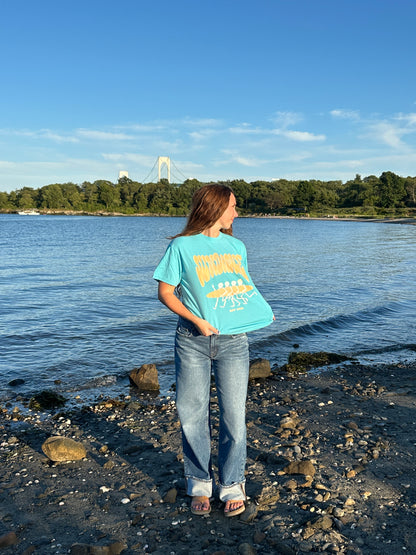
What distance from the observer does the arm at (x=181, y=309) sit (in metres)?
3.73

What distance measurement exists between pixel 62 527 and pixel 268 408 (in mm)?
3850

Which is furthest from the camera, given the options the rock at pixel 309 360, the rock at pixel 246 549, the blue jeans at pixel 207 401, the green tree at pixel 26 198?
the green tree at pixel 26 198

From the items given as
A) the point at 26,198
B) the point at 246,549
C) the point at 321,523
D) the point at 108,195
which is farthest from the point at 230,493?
the point at 26,198

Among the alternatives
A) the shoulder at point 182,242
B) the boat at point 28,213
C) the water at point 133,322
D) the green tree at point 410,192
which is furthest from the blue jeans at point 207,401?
the boat at point 28,213

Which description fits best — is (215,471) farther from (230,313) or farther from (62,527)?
(230,313)

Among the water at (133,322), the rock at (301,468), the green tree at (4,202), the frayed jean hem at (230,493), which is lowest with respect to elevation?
the water at (133,322)

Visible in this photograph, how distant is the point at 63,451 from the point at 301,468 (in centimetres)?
272

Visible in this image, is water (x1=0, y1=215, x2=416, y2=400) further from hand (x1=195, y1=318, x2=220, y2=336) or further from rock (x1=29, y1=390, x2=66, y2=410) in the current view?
hand (x1=195, y1=318, x2=220, y2=336)

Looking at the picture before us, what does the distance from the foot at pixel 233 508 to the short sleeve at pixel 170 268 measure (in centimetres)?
201

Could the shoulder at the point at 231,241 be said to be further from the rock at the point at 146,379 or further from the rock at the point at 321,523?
the rock at the point at 146,379

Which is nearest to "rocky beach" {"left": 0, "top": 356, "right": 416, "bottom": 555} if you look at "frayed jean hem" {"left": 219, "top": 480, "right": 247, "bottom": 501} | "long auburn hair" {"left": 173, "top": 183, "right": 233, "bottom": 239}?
"frayed jean hem" {"left": 219, "top": 480, "right": 247, "bottom": 501}

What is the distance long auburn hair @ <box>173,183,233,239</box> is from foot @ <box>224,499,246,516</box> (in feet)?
7.84

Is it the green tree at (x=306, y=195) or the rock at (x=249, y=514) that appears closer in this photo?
the rock at (x=249, y=514)

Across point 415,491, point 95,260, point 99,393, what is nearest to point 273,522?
point 415,491
